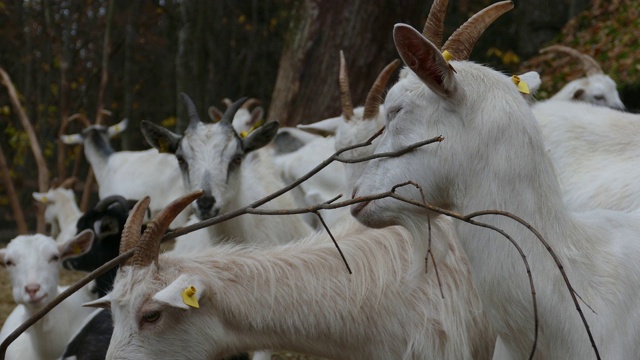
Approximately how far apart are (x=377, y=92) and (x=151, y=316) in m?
2.99

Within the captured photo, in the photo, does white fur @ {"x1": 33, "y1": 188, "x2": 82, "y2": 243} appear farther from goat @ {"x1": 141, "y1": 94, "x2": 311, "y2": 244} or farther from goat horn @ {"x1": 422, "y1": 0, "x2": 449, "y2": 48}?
goat horn @ {"x1": 422, "y1": 0, "x2": 449, "y2": 48}

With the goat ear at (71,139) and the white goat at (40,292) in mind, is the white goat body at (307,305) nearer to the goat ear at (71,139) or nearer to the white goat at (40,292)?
the white goat at (40,292)

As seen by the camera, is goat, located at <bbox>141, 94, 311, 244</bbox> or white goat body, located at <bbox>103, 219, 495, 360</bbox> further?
goat, located at <bbox>141, 94, 311, 244</bbox>

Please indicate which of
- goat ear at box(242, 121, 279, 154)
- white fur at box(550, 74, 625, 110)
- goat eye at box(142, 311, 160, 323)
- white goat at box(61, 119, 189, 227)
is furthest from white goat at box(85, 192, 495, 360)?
white goat at box(61, 119, 189, 227)

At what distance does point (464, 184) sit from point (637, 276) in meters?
0.67

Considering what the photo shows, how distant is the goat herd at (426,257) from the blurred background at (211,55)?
2964 millimetres

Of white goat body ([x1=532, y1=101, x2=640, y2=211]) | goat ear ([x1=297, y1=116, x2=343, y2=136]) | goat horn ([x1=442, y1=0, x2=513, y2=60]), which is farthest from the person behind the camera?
goat ear ([x1=297, y1=116, x2=343, y2=136])

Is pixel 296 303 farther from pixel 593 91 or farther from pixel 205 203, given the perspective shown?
pixel 593 91

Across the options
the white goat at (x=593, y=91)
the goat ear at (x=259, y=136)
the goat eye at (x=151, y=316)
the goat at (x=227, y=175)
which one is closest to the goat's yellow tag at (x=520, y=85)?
the goat eye at (x=151, y=316)

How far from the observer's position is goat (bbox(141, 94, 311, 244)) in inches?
249

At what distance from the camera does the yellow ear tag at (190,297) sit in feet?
12.9

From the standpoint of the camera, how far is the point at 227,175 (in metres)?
6.58

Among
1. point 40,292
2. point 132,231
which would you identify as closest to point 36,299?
point 40,292

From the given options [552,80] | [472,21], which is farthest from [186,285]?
[552,80]
